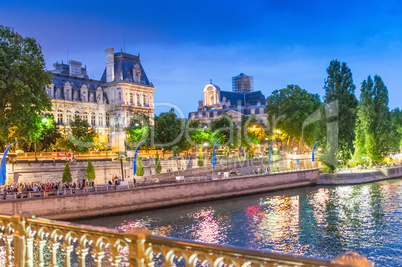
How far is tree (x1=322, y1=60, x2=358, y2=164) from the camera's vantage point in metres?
61.9

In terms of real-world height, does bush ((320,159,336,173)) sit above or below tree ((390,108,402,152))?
below

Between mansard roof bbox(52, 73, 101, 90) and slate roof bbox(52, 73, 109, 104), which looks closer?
slate roof bbox(52, 73, 109, 104)

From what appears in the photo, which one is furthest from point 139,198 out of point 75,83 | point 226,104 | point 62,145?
point 226,104

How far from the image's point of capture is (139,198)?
3706 centimetres

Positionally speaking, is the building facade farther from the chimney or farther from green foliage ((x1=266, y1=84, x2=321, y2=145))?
the chimney

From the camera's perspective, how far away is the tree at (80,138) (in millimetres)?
60603

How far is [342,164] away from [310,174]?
10.8 metres

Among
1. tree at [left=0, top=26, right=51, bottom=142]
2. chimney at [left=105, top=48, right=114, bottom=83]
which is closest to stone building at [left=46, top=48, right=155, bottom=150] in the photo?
chimney at [left=105, top=48, right=114, bottom=83]

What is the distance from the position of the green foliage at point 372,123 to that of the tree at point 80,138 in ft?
130

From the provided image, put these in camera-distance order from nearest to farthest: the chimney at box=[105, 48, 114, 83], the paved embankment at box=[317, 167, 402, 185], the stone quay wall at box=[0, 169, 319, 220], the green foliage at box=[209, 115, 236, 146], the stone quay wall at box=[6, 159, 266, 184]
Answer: the stone quay wall at box=[0, 169, 319, 220]
the stone quay wall at box=[6, 159, 266, 184]
the paved embankment at box=[317, 167, 402, 185]
the chimney at box=[105, 48, 114, 83]
the green foliage at box=[209, 115, 236, 146]

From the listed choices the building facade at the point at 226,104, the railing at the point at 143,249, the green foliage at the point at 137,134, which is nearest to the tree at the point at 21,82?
the railing at the point at 143,249

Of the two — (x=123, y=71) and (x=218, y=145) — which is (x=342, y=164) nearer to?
(x=218, y=145)

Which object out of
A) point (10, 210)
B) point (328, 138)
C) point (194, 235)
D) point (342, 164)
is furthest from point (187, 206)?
point (342, 164)

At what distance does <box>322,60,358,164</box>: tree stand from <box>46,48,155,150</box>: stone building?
108 feet
